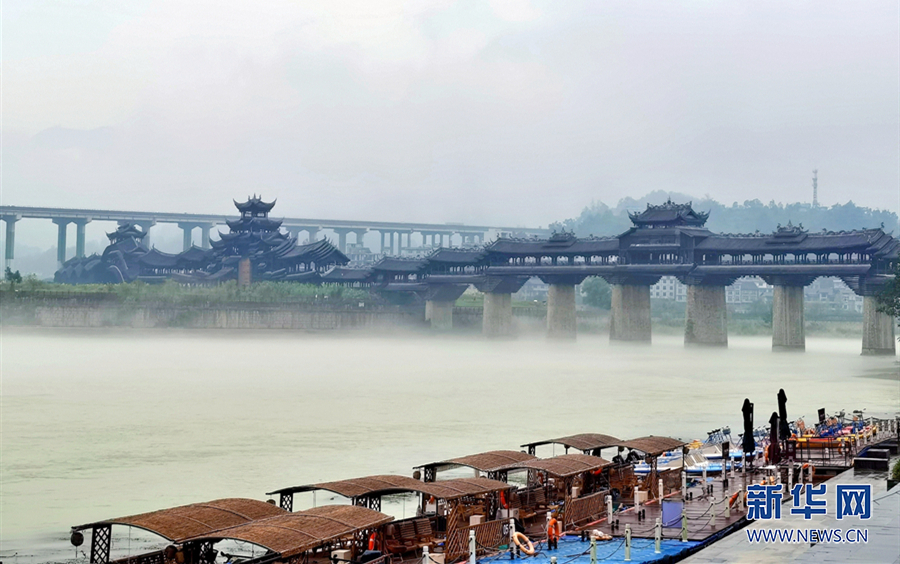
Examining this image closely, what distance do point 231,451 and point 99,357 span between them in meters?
46.7

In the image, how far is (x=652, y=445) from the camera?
92.6 ft

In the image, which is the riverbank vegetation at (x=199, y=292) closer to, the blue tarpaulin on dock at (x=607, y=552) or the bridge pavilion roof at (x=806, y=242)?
the bridge pavilion roof at (x=806, y=242)

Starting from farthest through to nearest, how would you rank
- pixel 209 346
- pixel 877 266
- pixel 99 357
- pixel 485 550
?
pixel 209 346 < pixel 877 266 < pixel 99 357 < pixel 485 550

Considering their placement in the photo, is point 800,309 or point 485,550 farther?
point 800,309

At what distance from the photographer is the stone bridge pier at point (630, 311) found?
10862 cm

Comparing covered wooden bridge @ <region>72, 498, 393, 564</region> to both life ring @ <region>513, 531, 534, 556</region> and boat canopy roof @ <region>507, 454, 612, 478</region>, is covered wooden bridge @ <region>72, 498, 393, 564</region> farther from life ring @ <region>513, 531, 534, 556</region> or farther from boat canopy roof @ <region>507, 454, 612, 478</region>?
boat canopy roof @ <region>507, 454, 612, 478</region>

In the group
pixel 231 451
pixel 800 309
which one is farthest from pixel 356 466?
pixel 800 309

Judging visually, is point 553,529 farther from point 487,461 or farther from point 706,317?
point 706,317

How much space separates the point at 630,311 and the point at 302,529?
94.5m

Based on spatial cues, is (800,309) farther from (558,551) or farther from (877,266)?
(558,551)

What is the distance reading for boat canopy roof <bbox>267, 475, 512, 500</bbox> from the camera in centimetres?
2075

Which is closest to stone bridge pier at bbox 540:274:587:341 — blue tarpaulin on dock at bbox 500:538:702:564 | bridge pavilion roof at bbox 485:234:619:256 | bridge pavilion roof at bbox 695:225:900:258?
bridge pavilion roof at bbox 485:234:619:256

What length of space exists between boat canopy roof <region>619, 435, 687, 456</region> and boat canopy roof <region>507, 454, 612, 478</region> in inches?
108

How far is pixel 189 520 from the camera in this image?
58.7ft
